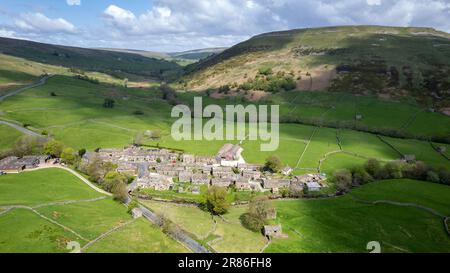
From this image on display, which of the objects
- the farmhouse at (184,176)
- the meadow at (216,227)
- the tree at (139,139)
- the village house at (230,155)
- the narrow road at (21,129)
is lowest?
the meadow at (216,227)

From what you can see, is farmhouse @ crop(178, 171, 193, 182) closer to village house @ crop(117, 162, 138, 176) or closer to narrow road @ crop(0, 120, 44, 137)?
village house @ crop(117, 162, 138, 176)

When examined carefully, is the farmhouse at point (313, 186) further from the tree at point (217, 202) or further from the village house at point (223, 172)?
the tree at point (217, 202)

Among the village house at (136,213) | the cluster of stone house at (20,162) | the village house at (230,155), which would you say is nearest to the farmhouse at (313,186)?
the village house at (230,155)

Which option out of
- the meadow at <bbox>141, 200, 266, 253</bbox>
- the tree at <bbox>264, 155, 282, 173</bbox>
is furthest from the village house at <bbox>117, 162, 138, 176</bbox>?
the tree at <bbox>264, 155, 282, 173</bbox>

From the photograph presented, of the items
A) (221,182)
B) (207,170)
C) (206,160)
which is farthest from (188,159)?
(221,182)

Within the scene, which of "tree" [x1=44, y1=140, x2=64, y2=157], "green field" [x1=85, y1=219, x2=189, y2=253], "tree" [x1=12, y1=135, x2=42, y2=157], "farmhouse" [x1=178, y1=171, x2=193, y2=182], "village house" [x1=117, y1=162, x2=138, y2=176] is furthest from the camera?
"tree" [x1=12, y1=135, x2=42, y2=157]

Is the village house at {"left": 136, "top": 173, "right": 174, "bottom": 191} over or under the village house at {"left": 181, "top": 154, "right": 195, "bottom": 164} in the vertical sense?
under
